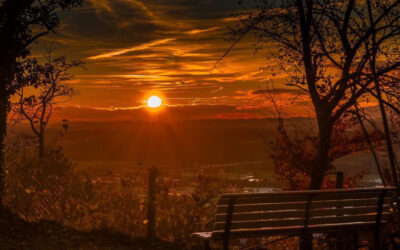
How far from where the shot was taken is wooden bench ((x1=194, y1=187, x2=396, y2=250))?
6422 mm

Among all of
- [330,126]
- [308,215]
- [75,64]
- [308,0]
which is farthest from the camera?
[75,64]

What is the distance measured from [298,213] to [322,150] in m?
3.68

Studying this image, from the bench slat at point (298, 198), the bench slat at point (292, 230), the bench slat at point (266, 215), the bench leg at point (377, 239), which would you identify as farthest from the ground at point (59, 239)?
the bench leg at point (377, 239)

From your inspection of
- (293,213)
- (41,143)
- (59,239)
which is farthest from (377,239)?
(41,143)

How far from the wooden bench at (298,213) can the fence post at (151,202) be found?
288 cm

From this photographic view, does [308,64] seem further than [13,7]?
No

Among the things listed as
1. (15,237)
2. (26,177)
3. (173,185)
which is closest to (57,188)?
(26,177)

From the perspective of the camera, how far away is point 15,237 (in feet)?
31.2

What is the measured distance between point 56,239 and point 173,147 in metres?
84.8

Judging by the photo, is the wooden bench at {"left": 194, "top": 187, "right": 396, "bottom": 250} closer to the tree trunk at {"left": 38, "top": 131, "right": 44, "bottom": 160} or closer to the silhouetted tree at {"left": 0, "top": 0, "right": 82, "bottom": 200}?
the silhouetted tree at {"left": 0, "top": 0, "right": 82, "bottom": 200}

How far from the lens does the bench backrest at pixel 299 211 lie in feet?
21.1

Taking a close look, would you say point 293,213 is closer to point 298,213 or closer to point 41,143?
point 298,213

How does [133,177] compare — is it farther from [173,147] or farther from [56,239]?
[173,147]

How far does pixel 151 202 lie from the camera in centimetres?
988
